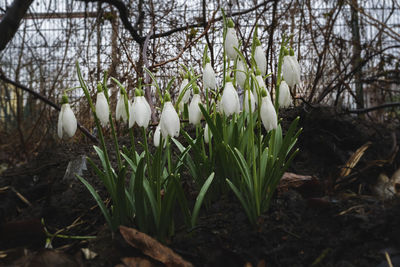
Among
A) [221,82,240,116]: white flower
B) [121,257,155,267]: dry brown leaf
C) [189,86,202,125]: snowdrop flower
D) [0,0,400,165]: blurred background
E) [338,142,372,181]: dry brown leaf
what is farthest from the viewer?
[0,0,400,165]: blurred background

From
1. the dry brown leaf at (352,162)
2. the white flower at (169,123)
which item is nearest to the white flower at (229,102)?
the white flower at (169,123)

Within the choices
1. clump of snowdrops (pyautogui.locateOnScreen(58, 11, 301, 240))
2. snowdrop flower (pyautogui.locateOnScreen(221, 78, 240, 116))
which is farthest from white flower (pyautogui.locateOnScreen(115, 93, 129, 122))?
snowdrop flower (pyautogui.locateOnScreen(221, 78, 240, 116))

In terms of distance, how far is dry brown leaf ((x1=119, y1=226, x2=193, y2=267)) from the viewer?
1.13 meters

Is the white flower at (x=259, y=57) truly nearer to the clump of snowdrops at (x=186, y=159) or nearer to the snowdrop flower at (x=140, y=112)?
the clump of snowdrops at (x=186, y=159)

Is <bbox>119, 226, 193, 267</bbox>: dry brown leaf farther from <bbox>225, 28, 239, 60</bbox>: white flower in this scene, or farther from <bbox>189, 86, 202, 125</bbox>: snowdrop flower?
<bbox>225, 28, 239, 60</bbox>: white flower

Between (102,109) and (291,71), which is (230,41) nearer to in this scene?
(291,71)

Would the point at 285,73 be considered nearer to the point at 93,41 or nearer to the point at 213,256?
the point at 213,256

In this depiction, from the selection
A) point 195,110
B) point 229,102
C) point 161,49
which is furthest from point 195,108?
point 161,49

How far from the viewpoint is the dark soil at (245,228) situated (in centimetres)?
116

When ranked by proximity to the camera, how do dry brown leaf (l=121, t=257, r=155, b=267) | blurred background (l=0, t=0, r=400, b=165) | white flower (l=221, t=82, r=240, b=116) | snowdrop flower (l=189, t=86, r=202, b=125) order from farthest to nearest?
blurred background (l=0, t=0, r=400, b=165)
snowdrop flower (l=189, t=86, r=202, b=125)
white flower (l=221, t=82, r=240, b=116)
dry brown leaf (l=121, t=257, r=155, b=267)

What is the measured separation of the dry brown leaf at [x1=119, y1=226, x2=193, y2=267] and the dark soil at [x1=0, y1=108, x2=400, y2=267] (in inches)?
1.1

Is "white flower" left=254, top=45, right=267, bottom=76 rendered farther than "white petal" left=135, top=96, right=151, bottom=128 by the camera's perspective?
Yes

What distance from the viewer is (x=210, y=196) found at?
5.13ft

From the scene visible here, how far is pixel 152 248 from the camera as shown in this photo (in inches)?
46.4
